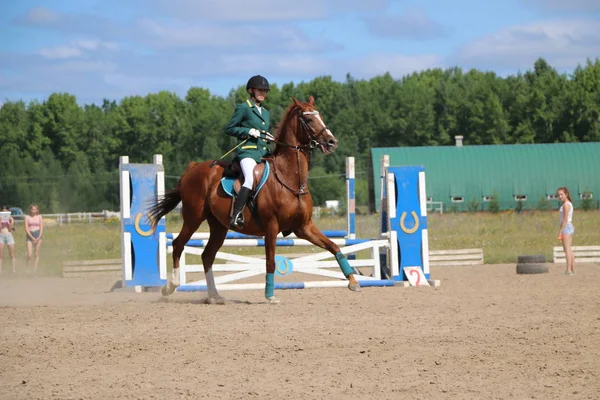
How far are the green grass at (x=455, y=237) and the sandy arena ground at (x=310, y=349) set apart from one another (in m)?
11.1

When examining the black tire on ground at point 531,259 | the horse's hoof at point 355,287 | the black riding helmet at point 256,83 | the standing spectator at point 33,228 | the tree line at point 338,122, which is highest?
the tree line at point 338,122

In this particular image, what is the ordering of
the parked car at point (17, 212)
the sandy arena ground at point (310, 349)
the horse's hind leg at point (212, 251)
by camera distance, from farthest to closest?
the parked car at point (17, 212), the horse's hind leg at point (212, 251), the sandy arena ground at point (310, 349)

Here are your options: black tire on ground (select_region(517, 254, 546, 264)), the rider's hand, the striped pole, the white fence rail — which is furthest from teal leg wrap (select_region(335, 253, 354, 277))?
the white fence rail

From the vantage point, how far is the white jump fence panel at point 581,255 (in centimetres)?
2127

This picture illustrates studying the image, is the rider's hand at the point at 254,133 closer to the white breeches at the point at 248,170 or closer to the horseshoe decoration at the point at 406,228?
the white breeches at the point at 248,170

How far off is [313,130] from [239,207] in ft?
4.28

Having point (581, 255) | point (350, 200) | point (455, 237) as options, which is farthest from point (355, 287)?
point (455, 237)

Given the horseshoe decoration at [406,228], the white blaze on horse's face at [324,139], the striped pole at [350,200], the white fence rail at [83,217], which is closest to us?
the white blaze on horse's face at [324,139]

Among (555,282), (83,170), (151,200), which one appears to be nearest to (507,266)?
(555,282)

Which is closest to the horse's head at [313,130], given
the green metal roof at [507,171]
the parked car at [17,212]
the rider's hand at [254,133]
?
the rider's hand at [254,133]

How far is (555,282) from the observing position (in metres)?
14.8

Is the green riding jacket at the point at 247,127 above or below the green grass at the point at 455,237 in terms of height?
above

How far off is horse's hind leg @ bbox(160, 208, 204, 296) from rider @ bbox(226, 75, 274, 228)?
758 millimetres

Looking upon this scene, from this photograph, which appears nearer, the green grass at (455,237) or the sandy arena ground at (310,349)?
the sandy arena ground at (310,349)
